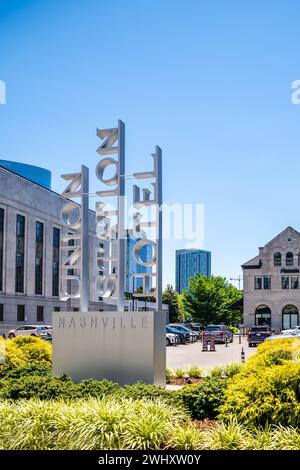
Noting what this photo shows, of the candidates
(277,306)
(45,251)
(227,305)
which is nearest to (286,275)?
(277,306)

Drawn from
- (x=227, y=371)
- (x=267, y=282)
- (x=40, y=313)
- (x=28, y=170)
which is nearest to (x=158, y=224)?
(x=227, y=371)

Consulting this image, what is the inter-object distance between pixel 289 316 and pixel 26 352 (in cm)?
5323

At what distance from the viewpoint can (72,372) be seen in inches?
582

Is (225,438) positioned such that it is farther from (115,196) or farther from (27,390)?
(115,196)

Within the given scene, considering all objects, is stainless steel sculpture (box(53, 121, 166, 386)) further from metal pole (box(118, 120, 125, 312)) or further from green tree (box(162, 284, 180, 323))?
green tree (box(162, 284, 180, 323))

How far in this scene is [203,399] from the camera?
32.7 feet

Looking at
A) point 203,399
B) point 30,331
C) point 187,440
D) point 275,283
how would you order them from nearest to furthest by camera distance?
point 187,440
point 203,399
point 30,331
point 275,283

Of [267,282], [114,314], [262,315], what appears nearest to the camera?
[114,314]

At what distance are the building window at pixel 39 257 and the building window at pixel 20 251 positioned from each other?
122 inches

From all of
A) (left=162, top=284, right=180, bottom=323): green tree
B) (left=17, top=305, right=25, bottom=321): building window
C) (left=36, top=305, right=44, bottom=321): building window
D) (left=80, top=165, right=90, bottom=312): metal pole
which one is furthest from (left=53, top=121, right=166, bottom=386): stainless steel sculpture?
(left=162, top=284, right=180, bottom=323): green tree

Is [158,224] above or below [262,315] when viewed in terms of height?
above

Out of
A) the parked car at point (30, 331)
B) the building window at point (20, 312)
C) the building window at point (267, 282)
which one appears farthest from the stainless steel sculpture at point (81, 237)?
→ the building window at point (267, 282)

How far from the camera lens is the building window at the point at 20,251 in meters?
55.2

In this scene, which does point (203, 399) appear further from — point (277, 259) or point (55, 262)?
point (277, 259)
